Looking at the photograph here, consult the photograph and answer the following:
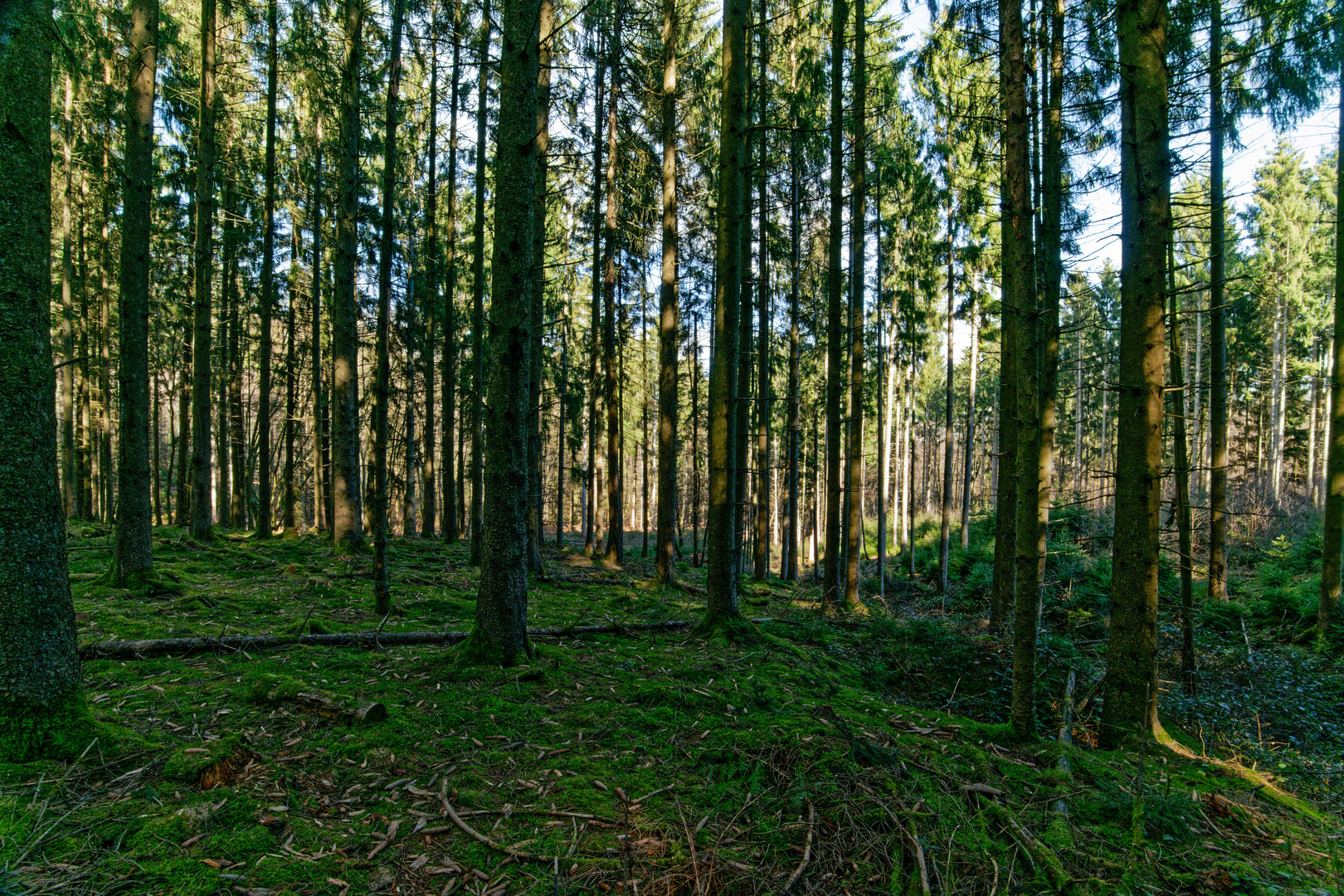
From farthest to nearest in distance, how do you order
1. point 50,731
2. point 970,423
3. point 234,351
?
point 970,423
point 234,351
point 50,731

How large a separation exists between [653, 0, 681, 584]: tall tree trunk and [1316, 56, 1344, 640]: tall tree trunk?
11.0 meters

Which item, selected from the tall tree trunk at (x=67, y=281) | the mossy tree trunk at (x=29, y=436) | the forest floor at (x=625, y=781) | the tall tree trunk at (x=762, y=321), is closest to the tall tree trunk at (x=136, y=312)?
the forest floor at (x=625, y=781)

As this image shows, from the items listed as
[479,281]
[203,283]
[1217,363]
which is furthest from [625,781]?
Result: [1217,363]

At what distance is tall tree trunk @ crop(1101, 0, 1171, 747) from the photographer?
507cm

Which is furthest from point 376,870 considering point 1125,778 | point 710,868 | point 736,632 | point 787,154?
point 787,154

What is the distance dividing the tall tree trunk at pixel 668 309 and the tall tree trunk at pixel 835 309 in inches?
119

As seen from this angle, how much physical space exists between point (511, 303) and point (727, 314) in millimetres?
3148

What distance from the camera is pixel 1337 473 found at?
9.59 metres

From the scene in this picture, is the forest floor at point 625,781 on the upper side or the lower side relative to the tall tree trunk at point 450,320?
lower

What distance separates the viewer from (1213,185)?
A: 11031mm

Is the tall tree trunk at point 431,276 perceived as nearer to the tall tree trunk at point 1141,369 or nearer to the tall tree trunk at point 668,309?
the tall tree trunk at point 668,309

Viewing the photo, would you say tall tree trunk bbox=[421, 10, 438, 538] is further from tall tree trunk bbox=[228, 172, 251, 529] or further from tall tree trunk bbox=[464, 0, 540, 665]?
tall tree trunk bbox=[464, 0, 540, 665]

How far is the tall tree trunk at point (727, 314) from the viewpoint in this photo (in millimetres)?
7469

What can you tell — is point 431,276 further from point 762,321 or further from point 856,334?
point 856,334
